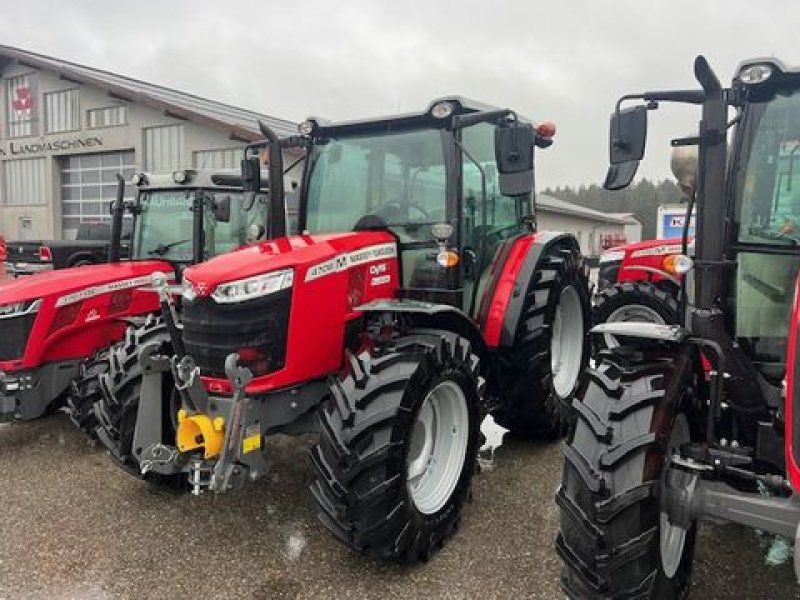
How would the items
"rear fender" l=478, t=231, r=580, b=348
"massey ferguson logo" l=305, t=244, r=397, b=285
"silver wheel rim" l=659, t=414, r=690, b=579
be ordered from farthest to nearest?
"rear fender" l=478, t=231, r=580, b=348
"massey ferguson logo" l=305, t=244, r=397, b=285
"silver wheel rim" l=659, t=414, r=690, b=579

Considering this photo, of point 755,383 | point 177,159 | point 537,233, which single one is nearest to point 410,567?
point 755,383

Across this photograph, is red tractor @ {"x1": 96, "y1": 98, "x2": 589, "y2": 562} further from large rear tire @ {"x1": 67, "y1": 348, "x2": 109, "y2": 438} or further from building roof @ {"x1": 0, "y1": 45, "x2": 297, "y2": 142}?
building roof @ {"x1": 0, "y1": 45, "x2": 297, "y2": 142}

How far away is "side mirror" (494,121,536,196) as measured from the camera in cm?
345

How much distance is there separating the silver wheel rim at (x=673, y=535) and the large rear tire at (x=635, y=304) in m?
3.89

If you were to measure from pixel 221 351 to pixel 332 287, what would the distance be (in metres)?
0.66

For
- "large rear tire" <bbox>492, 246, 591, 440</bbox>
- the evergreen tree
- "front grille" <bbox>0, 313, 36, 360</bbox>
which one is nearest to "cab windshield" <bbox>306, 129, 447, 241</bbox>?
"large rear tire" <bbox>492, 246, 591, 440</bbox>

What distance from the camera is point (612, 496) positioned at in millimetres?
2369

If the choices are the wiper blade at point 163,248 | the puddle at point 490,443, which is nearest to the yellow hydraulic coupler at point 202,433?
the puddle at point 490,443

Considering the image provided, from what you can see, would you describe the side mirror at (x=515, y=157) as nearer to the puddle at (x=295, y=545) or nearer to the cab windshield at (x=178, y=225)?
the puddle at (x=295, y=545)

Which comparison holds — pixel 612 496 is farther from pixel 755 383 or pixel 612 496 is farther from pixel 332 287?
pixel 332 287

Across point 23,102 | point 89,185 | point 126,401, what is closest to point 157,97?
point 89,185

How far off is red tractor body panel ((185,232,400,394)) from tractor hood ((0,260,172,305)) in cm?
214

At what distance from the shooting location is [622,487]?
93.1 inches

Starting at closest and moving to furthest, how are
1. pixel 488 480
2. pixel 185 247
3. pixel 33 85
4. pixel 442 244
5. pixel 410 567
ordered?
pixel 410 567 → pixel 442 244 → pixel 488 480 → pixel 185 247 → pixel 33 85
